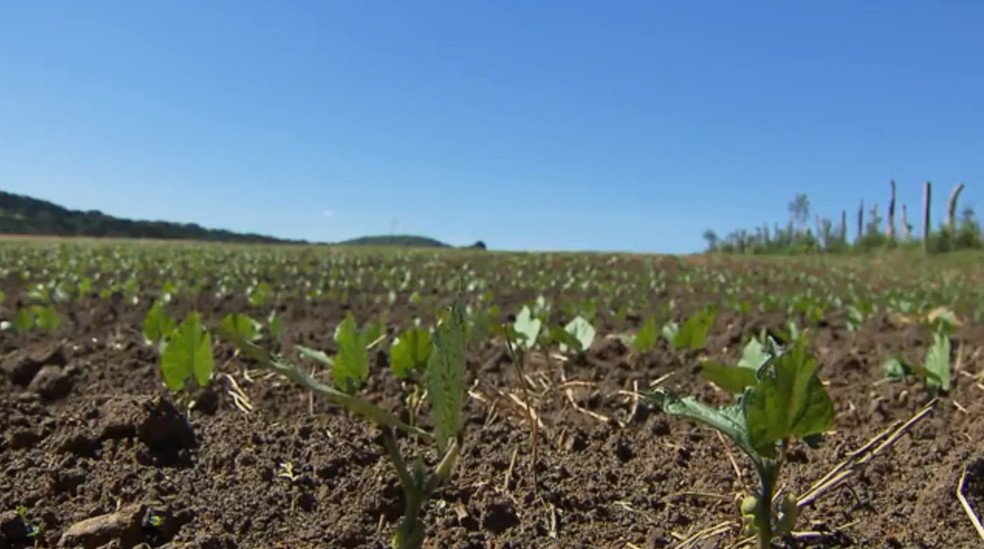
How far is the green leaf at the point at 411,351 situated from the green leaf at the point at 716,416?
1.10 m

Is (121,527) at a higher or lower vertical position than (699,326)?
lower

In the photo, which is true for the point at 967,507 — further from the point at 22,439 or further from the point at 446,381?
the point at 22,439

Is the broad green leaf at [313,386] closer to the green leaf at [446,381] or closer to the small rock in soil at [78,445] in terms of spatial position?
the green leaf at [446,381]

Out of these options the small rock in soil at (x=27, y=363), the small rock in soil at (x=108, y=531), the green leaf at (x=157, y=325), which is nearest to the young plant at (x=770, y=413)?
the small rock in soil at (x=108, y=531)

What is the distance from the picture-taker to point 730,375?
142cm

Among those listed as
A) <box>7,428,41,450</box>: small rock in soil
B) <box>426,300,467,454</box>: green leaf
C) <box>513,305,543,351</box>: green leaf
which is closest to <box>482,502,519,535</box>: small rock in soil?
<box>426,300,467,454</box>: green leaf

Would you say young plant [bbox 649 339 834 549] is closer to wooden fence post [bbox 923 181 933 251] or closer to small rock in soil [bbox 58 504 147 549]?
small rock in soil [bbox 58 504 147 549]

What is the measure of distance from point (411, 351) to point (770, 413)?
1213 millimetres

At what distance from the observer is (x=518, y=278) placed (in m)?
12.3

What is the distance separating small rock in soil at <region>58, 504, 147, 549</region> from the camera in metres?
1.35

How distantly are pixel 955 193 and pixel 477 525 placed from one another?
3233cm

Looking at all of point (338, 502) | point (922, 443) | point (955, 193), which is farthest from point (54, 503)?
point (955, 193)

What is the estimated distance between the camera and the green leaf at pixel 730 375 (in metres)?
1.41

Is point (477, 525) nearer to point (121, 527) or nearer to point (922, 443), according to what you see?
point (121, 527)
